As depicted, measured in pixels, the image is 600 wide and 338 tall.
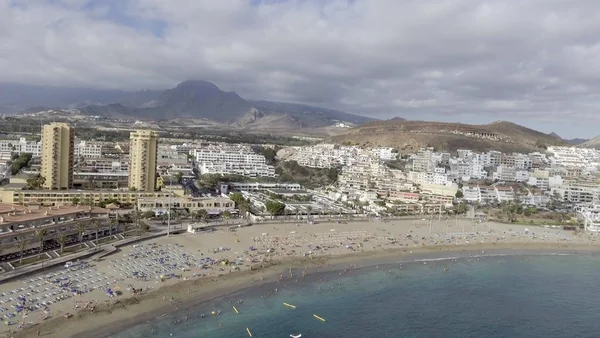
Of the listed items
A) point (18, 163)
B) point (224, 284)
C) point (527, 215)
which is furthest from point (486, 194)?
point (18, 163)

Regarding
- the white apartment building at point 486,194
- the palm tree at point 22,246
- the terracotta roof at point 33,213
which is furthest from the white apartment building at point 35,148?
the white apartment building at point 486,194

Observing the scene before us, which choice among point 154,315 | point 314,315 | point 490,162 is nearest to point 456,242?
point 314,315

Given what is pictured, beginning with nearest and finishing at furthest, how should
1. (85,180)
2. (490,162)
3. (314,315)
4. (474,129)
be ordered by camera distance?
(314,315), (85,180), (490,162), (474,129)

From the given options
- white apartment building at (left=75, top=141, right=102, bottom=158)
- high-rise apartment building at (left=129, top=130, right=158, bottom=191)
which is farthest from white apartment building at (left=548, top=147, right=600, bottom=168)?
white apartment building at (left=75, top=141, right=102, bottom=158)

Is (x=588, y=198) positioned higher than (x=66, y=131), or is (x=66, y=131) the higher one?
(x=66, y=131)

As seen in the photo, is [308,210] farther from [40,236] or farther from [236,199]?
[40,236]

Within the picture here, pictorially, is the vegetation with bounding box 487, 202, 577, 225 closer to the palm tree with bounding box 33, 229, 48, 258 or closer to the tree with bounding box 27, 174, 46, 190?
the palm tree with bounding box 33, 229, 48, 258

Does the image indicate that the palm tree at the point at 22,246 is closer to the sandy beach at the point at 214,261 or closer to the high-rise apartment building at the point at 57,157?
the sandy beach at the point at 214,261

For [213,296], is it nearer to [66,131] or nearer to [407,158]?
[66,131]
